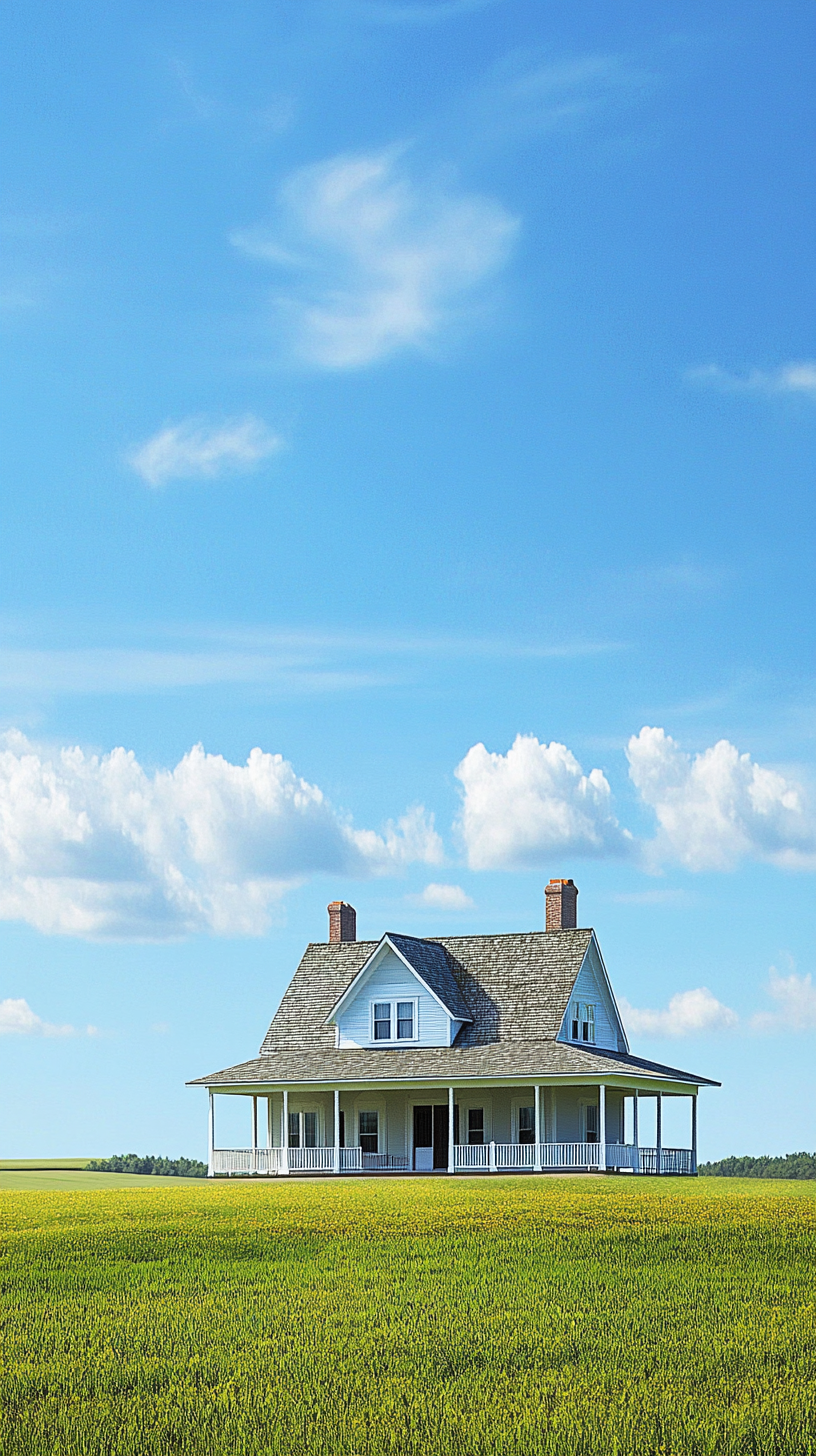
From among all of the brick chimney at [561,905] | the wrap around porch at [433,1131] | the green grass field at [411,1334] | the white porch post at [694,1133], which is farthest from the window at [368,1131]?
the green grass field at [411,1334]

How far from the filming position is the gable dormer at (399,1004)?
44969 mm

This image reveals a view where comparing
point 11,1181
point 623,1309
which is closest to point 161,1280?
point 623,1309

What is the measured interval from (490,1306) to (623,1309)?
1.27 metres

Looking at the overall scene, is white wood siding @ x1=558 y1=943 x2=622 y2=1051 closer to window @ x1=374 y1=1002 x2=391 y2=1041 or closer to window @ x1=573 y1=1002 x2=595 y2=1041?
window @ x1=573 y1=1002 x2=595 y2=1041

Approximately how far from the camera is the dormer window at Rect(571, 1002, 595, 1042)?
45.5 m

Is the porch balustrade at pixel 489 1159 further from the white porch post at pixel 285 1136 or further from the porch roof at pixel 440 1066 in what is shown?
the porch roof at pixel 440 1066

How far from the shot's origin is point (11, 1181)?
43188 millimetres

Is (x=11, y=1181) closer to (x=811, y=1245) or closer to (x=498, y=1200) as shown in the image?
(x=498, y=1200)

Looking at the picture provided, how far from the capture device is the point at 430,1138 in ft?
148

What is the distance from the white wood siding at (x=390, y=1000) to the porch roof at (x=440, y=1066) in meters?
0.33

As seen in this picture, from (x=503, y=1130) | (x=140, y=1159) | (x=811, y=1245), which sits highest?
(x=811, y=1245)

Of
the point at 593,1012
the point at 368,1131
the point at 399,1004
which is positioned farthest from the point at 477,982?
the point at 368,1131

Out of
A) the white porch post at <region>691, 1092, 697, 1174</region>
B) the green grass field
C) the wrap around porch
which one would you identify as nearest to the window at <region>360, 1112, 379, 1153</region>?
the wrap around porch

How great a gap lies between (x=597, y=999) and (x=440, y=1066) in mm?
7134
